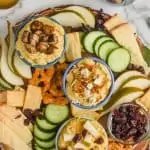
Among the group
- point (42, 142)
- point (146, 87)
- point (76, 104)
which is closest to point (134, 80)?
point (146, 87)

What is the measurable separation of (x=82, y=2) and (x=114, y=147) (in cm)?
49

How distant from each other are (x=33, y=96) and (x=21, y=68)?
10 cm

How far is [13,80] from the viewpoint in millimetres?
2309

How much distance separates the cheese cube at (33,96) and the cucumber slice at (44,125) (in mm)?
50

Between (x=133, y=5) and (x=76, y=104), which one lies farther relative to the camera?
(x=133, y=5)

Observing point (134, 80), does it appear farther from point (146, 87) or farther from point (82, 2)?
point (82, 2)

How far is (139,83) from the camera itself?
233 centimetres

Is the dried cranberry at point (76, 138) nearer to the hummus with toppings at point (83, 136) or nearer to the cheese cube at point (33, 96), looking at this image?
the hummus with toppings at point (83, 136)

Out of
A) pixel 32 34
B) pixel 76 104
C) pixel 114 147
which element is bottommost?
pixel 114 147

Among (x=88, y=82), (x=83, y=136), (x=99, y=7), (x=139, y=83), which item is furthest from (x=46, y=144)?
(x=99, y=7)

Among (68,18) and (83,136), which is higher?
(68,18)

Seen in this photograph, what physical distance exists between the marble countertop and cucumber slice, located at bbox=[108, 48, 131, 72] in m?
0.11

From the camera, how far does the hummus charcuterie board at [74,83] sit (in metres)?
2.23

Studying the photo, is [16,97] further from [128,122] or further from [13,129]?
[128,122]
